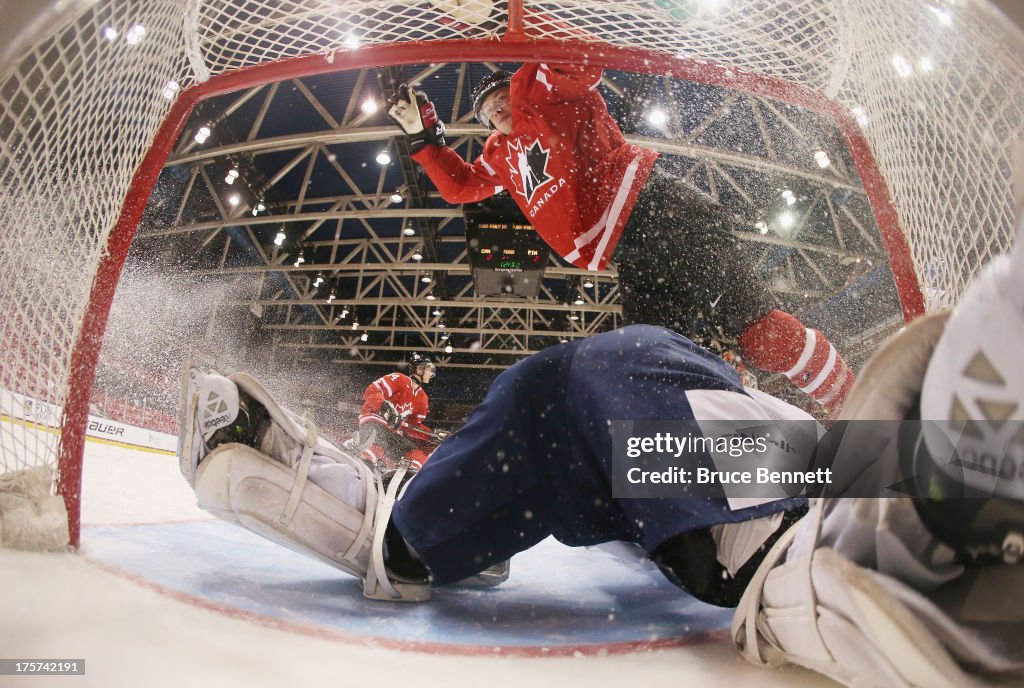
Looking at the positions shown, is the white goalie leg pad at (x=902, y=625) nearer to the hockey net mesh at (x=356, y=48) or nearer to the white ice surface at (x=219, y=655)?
the white ice surface at (x=219, y=655)

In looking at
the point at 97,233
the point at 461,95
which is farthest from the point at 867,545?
the point at 461,95

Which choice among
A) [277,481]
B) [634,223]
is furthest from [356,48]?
[277,481]

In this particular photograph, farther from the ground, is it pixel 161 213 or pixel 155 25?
Answer: pixel 155 25

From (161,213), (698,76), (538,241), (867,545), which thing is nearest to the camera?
(867,545)

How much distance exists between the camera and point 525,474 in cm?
65

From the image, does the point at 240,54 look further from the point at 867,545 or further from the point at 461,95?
the point at 461,95

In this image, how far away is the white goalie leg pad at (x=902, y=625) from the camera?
0.93 feet

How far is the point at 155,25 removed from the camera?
928 mm

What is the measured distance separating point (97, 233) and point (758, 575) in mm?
1135

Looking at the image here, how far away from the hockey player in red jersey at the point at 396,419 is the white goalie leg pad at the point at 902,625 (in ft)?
9.33

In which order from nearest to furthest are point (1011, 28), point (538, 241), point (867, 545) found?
point (867, 545) < point (1011, 28) < point (538, 241)

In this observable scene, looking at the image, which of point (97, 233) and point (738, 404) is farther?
point (97, 233)

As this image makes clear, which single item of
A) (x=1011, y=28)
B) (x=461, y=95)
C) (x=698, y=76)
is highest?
(x=461, y=95)

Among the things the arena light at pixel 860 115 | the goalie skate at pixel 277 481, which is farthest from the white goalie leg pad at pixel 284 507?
the arena light at pixel 860 115
